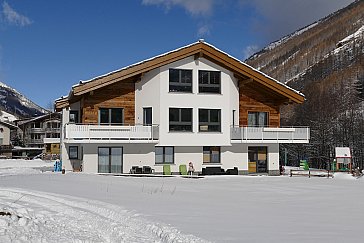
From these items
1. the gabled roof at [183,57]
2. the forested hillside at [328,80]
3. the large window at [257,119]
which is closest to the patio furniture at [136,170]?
the gabled roof at [183,57]

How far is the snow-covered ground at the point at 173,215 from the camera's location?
839 centimetres

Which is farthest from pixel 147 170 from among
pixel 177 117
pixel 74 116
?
pixel 74 116

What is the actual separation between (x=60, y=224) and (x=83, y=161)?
605 inches

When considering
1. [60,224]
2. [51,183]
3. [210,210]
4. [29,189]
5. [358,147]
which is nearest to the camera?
[60,224]

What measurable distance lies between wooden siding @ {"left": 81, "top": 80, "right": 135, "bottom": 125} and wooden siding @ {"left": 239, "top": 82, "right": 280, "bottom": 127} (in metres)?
7.37

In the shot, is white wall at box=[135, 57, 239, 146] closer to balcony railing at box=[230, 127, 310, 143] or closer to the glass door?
balcony railing at box=[230, 127, 310, 143]

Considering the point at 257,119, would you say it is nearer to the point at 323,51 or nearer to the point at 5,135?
the point at 5,135

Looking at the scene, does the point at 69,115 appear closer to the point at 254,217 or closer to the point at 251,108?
the point at 251,108

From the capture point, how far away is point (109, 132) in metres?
24.6

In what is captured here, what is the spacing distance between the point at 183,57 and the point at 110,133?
6.62 meters

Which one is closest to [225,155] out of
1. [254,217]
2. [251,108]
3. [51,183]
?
[251,108]

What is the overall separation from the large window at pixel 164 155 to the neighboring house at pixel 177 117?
0.20ft

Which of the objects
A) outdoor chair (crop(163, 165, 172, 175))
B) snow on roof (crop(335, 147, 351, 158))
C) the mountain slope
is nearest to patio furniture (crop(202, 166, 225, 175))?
outdoor chair (crop(163, 165, 172, 175))

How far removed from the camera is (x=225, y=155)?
27.5m
